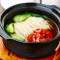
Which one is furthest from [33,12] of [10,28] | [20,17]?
[10,28]

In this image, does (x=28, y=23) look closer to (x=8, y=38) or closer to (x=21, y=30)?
(x=21, y=30)

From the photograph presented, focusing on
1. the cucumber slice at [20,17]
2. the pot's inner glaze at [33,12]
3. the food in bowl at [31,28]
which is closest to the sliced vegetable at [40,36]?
the food in bowl at [31,28]

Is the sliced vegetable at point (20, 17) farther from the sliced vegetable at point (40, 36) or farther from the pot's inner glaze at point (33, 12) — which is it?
the sliced vegetable at point (40, 36)

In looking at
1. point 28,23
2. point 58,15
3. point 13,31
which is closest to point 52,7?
point 58,15

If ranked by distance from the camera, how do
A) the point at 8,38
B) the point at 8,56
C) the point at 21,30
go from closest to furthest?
the point at 8,38 → the point at 8,56 → the point at 21,30

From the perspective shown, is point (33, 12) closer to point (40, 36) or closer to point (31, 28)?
point (31, 28)
